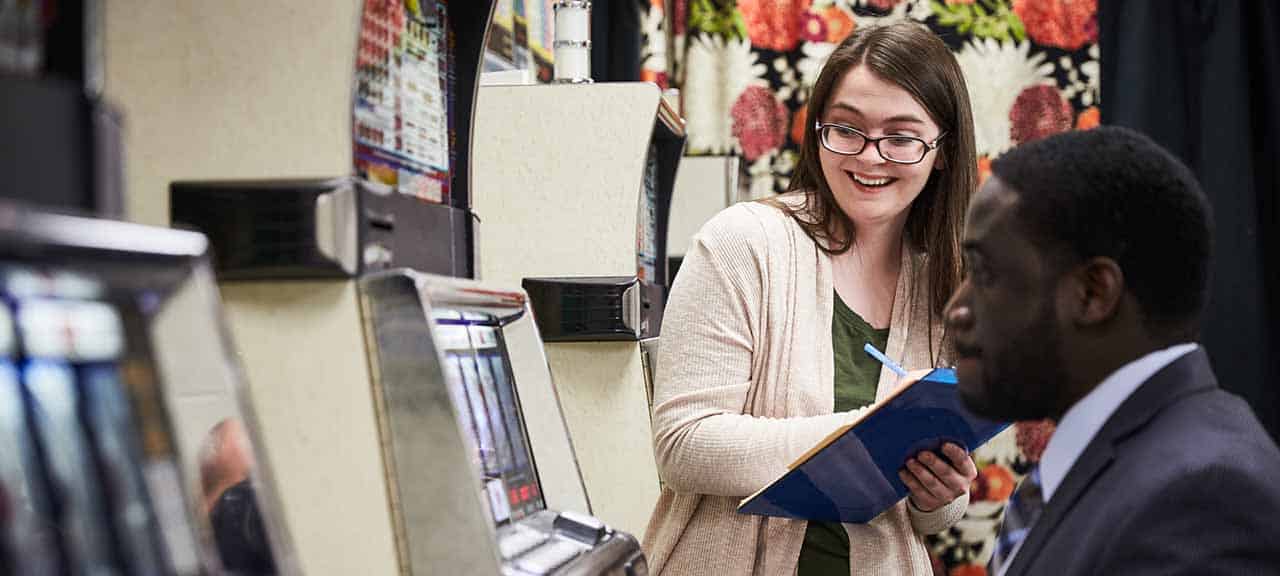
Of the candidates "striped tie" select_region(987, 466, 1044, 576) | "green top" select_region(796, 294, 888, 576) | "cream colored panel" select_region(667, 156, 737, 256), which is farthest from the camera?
"cream colored panel" select_region(667, 156, 737, 256)

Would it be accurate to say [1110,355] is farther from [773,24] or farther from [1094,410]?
[773,24]

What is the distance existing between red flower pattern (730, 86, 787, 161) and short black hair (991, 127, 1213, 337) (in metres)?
3.11

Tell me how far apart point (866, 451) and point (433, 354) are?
2.06ft

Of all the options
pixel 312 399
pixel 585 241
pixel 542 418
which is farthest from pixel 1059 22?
pixel 312 399

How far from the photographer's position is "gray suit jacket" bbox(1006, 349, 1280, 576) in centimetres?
109

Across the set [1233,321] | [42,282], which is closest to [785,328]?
[42,282]

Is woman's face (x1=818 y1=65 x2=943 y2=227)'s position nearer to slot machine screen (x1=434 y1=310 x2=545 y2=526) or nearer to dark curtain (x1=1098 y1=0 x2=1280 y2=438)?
slot machine screen (x1=434 y1=310 x2=545 y2=526)

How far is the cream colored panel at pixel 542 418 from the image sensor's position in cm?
164

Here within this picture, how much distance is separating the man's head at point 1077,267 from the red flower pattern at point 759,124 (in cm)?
306

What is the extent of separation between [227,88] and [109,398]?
0.52 meters

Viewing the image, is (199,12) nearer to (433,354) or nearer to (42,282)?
(433,354)

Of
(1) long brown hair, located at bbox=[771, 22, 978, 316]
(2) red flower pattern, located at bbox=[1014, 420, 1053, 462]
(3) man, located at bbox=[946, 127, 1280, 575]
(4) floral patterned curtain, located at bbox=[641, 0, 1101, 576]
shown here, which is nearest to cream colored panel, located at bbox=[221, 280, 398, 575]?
(3) man, located at bbox=[946, 127, 1280, 575]

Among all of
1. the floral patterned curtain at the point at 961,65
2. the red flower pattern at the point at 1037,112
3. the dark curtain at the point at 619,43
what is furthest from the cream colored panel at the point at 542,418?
the red flower pattern at the point at 1037,112

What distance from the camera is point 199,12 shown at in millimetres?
1234
